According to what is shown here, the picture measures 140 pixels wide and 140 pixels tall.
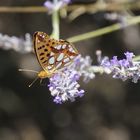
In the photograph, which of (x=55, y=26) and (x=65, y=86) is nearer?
(x=65, y=86)

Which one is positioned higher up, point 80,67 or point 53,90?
point 80,67

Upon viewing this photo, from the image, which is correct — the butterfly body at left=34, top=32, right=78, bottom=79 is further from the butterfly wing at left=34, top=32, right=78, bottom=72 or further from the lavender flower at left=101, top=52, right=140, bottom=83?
the lavender flower at left=101, top=52, right=140, bottom=83

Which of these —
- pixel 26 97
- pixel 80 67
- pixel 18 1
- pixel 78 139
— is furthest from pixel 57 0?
pixel 78 139

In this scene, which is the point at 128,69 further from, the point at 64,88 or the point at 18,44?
the point at 18,44

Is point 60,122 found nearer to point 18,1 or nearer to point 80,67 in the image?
point 18,1

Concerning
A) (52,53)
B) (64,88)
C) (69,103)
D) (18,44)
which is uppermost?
(69,103)

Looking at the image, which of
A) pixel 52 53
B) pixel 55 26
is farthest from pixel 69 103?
pixel 52 53
